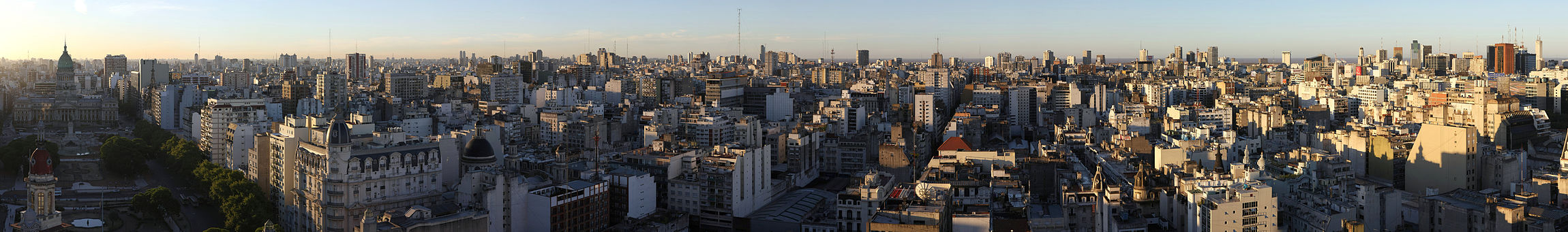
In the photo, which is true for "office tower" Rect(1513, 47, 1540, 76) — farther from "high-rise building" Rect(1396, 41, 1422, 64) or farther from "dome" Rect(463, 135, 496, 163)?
"dome" Rect(463, 135, 496, 163)

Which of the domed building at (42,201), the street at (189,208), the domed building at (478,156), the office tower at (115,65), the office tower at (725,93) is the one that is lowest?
the street at (189,208)

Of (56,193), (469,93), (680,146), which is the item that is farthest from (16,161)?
(469,93)

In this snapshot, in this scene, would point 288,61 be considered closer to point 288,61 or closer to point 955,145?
point 288,61

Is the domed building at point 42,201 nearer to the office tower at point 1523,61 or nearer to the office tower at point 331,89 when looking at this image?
the office tower at point 331,89

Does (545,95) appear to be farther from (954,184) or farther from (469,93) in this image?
(954,184)

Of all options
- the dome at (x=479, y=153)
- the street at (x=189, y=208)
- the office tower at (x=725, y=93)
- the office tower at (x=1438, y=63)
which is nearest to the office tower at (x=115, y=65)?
the office tower at (x=725, y=93)

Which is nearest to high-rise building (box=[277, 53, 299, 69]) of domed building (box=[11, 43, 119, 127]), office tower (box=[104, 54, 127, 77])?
office tower (box=[104, 54, 127, 77])
